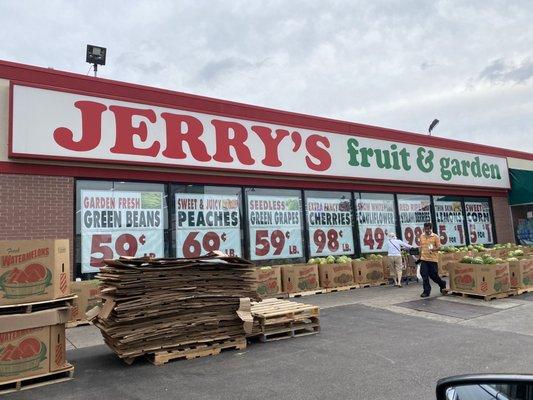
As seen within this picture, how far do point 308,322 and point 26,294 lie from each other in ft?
16.2

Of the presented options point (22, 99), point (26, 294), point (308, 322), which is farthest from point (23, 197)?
point (308, 322)

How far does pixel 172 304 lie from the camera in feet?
23.3

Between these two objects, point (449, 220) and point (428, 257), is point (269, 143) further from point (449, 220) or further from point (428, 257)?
point (449, 220)

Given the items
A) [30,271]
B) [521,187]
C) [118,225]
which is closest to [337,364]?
[30,271]

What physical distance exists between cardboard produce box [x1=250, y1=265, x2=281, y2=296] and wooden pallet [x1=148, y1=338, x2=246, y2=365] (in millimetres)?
4316

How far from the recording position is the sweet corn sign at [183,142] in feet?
32.6

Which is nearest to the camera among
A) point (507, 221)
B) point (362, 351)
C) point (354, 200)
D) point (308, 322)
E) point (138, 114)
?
point (362, 351)

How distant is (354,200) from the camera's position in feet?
51.5

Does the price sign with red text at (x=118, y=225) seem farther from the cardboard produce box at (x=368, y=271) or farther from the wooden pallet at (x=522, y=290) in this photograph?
the wooden pallet at (x=522, y=290)

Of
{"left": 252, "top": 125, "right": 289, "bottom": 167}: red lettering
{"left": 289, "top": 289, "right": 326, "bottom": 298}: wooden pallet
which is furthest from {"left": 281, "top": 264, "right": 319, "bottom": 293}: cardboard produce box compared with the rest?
{"left": 252, "top": 125, "right": 289, "bottom": 167}: red lettering

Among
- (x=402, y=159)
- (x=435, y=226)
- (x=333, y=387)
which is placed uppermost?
(x=402, y=159)

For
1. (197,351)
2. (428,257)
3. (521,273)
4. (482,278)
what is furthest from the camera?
(521,273)

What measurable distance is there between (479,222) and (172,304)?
55.7 ft

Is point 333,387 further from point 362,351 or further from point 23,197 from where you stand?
point 23,197
